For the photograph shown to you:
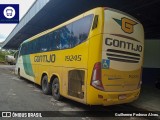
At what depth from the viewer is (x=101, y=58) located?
812cm

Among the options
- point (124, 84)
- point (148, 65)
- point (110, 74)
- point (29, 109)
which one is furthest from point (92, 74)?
point (148, 65)

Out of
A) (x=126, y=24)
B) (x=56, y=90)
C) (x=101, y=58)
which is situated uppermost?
(x=126, y=24)

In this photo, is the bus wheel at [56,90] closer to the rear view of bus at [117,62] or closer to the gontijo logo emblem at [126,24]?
the rear view of bus at [117,62]

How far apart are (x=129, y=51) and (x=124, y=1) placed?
701 cm

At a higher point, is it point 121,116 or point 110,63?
point 110,63

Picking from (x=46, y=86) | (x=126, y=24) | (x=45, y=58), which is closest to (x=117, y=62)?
(x=126, y=24)

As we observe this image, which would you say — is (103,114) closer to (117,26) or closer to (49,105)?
(49,105)

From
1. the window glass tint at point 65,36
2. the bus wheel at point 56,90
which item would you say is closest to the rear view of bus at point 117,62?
the window glass tint at point 65,36

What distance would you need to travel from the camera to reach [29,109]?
8.74 meters

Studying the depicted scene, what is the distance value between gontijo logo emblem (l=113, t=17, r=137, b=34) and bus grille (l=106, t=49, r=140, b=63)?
0.75 metres

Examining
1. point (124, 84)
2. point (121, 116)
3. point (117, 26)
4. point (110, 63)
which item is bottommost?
point (121, 116)

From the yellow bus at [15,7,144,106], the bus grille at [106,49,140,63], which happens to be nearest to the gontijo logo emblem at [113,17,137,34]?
the yellow bus at [15,7,144,106]

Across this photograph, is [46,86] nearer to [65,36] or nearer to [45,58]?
[45,58]

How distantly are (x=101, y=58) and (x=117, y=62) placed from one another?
689mm
